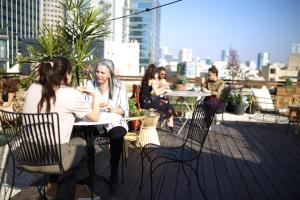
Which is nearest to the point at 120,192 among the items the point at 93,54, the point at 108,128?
the point at 108,128

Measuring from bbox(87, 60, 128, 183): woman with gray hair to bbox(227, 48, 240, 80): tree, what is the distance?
9.51 m

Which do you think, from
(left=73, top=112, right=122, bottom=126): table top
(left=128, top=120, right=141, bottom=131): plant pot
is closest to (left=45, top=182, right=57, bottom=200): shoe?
(left=73, top=112, right=122, bottom=126): table top

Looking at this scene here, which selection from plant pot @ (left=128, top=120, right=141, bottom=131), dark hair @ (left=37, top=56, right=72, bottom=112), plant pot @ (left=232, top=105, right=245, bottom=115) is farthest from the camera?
plant pot @ (left=232, top=105, right=245, bottom=115)

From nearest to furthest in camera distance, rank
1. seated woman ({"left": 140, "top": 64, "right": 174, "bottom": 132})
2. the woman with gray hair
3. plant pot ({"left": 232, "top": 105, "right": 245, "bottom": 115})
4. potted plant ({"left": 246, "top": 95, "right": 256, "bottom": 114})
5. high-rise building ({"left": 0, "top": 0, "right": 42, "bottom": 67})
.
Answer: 1. the woman with gray hair
2. seated woman ({"left": 140, "top": 64, "right": 174, "bottom": 132})
3. plant pot ({"left": 232, "top": 105, "right": 245, "bottom": 115})
4. potted plant ({"left": 246, "top": 95, "right": 256, "bottom": 114})
5. high-rise building ({"left": 0, "top": 0, "right": 42, "bottom": 67})

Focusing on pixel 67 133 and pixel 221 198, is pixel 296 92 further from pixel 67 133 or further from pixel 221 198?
pixel 67 133

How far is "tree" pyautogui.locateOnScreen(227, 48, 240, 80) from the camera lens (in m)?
12.4

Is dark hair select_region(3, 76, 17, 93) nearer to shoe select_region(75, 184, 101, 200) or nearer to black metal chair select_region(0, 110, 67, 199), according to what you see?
shoe select_region(75, 184, 101, 200)

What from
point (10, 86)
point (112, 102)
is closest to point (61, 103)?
point (112, 102)

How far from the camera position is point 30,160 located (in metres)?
2.36

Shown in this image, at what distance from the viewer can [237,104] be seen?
8938 millimetres

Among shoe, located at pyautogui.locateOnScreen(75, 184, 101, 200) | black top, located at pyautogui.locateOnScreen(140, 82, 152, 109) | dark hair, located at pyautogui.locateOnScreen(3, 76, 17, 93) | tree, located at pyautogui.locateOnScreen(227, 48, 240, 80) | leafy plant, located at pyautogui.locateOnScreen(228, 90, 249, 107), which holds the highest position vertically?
tree, located at pyautogui.locateOnScreen(227, 48, 240, 80)

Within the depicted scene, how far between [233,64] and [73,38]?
8.54 meters

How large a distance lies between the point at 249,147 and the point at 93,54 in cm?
279

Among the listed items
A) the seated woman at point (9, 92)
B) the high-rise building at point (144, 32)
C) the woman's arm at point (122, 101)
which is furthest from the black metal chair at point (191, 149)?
the high-rise building at point (144, 32)
